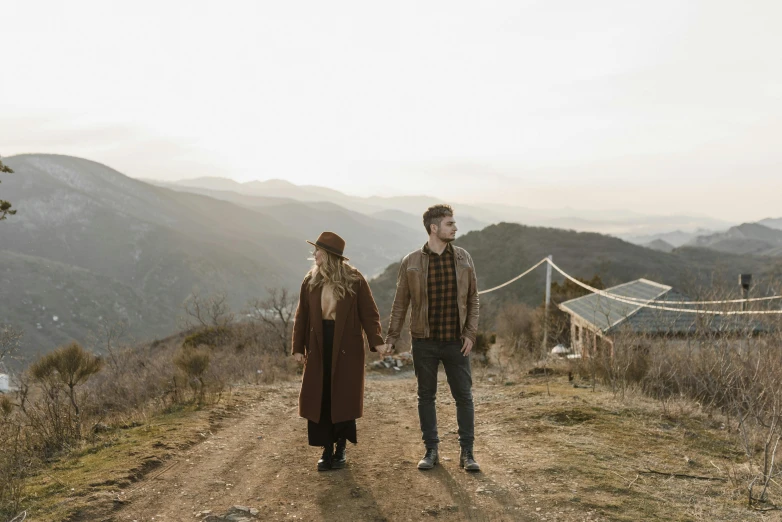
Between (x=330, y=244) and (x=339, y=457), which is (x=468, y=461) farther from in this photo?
(x=330, y=244)

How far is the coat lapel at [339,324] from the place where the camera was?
4586 mm

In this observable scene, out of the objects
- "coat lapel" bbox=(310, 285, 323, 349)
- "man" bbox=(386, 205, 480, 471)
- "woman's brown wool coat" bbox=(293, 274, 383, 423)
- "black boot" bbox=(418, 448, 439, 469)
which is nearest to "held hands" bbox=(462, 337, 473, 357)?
"man" bbox=(386, 205, 480, 471)

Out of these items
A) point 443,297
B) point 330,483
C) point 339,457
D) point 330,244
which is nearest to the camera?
point 330,483

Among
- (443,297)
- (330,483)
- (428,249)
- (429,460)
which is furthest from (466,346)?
(330,483)

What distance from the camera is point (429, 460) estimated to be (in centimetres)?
459

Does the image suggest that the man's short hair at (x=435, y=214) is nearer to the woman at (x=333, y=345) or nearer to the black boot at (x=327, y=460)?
the woman at (x=333, y=345)

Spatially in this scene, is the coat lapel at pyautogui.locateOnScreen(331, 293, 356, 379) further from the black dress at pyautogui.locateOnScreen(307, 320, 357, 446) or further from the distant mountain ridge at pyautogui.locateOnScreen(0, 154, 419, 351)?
the distant mountain ridge at pyautogui.locateOnScreen(0, 154, 419, 351)

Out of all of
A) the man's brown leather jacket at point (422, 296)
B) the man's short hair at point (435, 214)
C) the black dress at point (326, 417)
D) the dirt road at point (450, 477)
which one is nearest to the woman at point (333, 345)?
the black dress at point (326, 417)

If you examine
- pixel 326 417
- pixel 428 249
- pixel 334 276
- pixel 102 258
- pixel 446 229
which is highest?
pixel 102 258

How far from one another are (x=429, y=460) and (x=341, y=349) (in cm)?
123

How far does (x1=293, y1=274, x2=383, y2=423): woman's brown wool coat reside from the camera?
4.59 m

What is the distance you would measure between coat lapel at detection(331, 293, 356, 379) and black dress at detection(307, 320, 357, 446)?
0.25 feet

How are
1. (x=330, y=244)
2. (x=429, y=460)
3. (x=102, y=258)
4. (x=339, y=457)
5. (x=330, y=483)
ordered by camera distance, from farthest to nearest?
(x=102, y=258) < (x=339, y=457) < (x=330, y=244) < (x=429, y=460) < (x=330, y=483)

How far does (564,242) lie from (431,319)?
326ft
